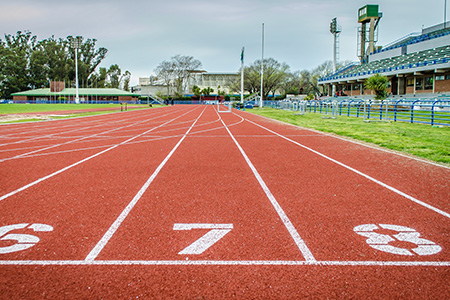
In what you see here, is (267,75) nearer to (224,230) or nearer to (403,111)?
(403,111)

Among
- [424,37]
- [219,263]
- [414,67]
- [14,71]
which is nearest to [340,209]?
[219,263]

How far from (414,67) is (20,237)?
46.5 metres

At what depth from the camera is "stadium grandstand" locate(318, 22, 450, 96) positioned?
129 feet

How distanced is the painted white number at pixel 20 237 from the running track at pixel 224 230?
0.01m

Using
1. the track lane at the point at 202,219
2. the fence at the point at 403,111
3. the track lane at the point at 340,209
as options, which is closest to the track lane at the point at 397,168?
the track lane at the point at 340,209

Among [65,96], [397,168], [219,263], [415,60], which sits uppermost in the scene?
[415,60]

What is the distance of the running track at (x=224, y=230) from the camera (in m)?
3.07

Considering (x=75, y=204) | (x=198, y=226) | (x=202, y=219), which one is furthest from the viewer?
(x=75, y=204)

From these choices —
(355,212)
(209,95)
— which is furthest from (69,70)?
(355,212)

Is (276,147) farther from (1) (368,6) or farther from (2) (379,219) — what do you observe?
(1) (368,6)

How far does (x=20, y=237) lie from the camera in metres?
4.06

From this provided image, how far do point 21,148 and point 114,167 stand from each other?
5.21 meters

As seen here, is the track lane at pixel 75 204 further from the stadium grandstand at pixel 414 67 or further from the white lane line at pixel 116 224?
the stadium grandstand at pixel 414 67

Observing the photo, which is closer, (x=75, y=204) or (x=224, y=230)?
(x=224, y=230)
